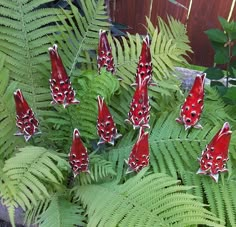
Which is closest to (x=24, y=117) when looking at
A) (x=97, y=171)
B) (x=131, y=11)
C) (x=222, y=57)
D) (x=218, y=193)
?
(x=97, y=171)

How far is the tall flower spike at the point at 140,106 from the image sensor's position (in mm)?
1110

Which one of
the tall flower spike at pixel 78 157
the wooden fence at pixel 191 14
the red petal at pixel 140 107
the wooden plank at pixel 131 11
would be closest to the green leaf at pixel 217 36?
the red petal at pixel 140 107

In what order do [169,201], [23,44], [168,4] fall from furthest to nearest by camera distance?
[168,4] < [23,44] < [169,201]

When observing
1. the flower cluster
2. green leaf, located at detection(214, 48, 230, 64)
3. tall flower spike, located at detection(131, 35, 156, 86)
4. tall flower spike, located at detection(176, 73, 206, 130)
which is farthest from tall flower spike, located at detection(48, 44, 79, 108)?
green leaf, located at detection(214, 48, 230, 64)

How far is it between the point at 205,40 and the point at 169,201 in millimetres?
1735

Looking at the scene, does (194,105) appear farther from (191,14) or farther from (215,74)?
(191,14)

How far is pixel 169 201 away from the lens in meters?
1.03

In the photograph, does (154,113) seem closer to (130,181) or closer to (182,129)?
(182,129)

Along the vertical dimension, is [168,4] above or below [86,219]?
above

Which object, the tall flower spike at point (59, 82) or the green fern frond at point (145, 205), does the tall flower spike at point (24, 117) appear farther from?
the green fern frond at point (145, 205)

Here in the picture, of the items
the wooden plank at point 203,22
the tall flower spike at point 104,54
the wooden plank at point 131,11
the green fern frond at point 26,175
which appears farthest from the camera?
the wooden plank at point 131,11

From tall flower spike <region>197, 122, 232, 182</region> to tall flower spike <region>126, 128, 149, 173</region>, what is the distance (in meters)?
0.16

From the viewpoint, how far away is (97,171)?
3.88 ft

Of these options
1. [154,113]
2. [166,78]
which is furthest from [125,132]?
[166,78]
